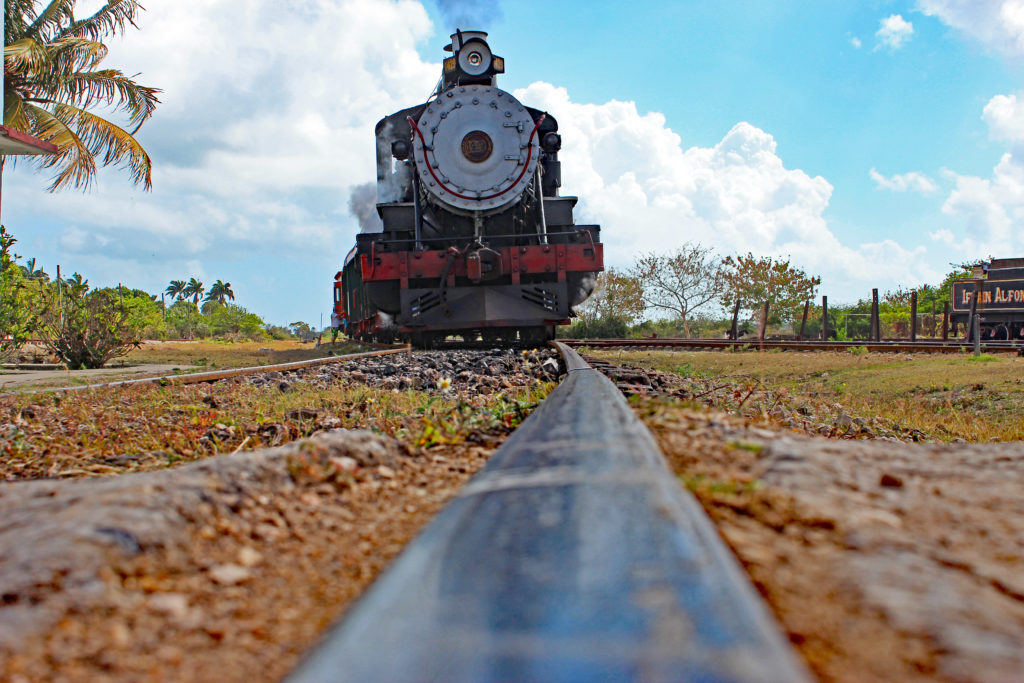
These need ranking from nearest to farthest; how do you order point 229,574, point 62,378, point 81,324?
point 229,574 < point 62,378 < point 81,324

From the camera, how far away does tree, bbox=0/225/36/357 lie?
1073 centimetres

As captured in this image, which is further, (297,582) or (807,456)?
(807,456)

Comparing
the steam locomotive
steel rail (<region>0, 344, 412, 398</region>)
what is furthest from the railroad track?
steel rail (<region>0, 344, 412, 398</region>)

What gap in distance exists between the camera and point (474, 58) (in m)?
11.4

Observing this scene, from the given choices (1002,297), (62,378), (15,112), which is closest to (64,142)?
(15,112)

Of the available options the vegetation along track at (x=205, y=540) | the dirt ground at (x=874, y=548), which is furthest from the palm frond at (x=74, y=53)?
the dirt ground at (x=874, y=548)

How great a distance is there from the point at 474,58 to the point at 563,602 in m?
11.7

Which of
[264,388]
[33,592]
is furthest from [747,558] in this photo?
[264,388]

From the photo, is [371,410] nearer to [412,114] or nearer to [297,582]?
[297,582]

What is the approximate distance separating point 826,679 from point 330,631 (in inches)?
20.8

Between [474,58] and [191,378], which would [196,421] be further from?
[474,58]

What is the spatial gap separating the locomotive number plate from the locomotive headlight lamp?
1452 millimetres

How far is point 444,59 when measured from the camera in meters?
12.2

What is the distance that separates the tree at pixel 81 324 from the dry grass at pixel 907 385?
27.0 feet
